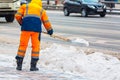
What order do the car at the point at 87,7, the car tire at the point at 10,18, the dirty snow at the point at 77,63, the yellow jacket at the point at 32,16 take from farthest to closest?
the car at the point at 87,7 → the car tire at the point at 10,18 → the yellow jacket at the point at 32,16 → the dirty snow at the point at 77,63

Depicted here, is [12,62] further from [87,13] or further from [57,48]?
[87,13]

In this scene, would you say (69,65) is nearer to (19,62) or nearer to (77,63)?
(77,63)

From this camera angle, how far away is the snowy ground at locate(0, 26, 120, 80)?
29.2 ft

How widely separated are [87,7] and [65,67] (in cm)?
2401

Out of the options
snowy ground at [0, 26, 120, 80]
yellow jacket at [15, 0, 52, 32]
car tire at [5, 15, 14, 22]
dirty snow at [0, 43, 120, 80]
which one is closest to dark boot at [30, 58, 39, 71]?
snowy ground at [0, 26, 120, 80]

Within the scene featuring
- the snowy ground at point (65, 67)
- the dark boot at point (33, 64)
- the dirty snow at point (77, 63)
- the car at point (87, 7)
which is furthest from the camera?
the car at point (87, 7)

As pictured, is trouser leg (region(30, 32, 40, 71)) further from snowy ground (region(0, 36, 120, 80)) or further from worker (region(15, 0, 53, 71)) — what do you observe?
snowy ground (region(0, 36, 120, 80))

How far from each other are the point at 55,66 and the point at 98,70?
104 cm

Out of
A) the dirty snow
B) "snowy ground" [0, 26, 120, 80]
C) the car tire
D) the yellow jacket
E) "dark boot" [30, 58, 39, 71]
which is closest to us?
"snowy ground" [0, 26, 120, 80]

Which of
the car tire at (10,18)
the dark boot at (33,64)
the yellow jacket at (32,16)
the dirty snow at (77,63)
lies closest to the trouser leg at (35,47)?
→ the dark boot at (33,64)

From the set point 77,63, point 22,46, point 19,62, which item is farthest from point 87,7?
point 22,46

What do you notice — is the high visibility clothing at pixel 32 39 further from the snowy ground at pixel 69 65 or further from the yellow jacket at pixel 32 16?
the snowy ground at pixel 69 65

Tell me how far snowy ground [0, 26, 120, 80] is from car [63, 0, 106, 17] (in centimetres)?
2224

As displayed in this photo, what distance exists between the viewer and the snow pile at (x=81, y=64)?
8990 millimetres
